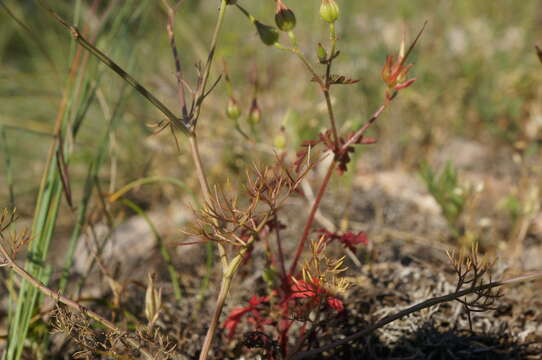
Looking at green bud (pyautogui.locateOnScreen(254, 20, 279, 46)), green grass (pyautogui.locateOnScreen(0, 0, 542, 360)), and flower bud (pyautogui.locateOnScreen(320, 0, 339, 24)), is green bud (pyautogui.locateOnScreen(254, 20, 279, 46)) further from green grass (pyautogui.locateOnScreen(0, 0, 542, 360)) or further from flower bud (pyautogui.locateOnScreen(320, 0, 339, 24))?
green grass (pyautogui.locateOnScreen(0, 0, 542, 360))

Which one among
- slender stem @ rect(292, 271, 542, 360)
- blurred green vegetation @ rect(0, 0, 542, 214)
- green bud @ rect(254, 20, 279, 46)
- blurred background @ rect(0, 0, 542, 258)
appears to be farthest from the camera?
blurred green vegetation @ rect(0, 0, 542, 214)

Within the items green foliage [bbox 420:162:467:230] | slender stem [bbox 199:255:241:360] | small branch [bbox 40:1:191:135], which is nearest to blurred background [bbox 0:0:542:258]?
green foliage [bbox 420:162:467:230]

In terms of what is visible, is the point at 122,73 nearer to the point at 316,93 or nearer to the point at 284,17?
the point at 284,17

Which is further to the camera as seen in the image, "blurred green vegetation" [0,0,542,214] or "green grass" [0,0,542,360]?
"blurred green vegetation" [0,0,542,214]

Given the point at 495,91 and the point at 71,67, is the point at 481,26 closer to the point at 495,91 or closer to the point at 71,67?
the point at 495,91

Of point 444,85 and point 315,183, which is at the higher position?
point 444,85

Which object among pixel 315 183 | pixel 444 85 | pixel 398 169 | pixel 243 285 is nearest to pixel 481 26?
pixel 444 85
